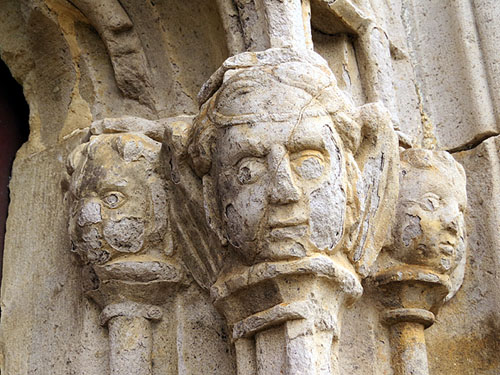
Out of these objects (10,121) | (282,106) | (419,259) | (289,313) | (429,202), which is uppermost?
(10,121)

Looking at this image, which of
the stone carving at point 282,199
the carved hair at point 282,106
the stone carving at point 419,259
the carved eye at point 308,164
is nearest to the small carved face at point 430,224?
the stone carving at point 419,259

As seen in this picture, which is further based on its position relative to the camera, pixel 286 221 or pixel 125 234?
pixel 125 234

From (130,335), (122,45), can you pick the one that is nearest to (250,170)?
(130,335)

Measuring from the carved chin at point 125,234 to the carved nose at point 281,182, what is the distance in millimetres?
391

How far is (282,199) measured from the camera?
65.6 inches

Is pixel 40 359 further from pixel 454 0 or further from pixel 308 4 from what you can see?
pixel 454 0

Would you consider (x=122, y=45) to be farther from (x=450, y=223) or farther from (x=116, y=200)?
(x=450, y=223)

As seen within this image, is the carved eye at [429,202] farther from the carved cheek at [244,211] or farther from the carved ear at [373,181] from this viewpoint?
the carved cheek at [244,211]

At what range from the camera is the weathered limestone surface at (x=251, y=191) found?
171 cm

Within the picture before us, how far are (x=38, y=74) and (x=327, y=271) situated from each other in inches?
43.3

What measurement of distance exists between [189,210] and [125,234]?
0.16 metres

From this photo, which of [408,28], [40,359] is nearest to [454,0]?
[408,28]

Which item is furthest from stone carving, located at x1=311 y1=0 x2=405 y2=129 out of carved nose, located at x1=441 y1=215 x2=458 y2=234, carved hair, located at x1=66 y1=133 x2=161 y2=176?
carved hair, located at x1=66 y1=133 x2=161 y2=176

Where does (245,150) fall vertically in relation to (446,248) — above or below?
above
